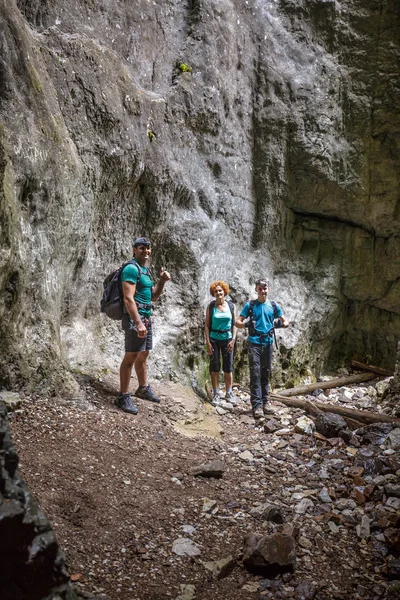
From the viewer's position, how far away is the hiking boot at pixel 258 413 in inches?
269

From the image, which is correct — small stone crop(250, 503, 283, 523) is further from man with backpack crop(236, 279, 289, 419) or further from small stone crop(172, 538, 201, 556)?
man with backpack crop(236, 279, 289, 419)

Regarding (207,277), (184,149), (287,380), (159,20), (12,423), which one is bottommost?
(287,380)

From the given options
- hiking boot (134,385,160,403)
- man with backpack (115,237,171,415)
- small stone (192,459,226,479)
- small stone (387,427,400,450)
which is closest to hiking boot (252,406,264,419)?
hiking boot (134,385,160,403)

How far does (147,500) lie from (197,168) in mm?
6530

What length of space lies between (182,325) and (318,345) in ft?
13.3

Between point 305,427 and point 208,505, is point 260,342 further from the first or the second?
point 208,505

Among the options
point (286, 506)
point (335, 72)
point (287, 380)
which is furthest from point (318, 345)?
point (286, 506)

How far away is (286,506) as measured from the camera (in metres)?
4.15

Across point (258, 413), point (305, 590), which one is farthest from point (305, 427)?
point (305, 590)

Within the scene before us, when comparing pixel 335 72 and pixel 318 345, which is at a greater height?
pixel 335 72

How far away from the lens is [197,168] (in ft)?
29.2

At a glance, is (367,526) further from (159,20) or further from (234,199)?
(159,20)

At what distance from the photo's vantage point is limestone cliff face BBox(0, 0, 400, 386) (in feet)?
17.7

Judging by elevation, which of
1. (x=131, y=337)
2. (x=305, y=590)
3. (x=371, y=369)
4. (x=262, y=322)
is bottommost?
(x=371, y=369)
